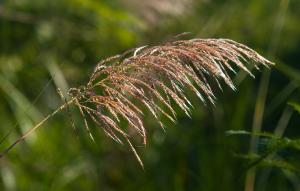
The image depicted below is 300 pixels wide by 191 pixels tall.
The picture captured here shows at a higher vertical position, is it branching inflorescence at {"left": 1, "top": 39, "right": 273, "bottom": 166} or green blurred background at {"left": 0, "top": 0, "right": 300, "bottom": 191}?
green blurred background at {"left": 0, "top": 0, "right": 300, "bottom": 191}

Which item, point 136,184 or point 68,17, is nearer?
point 136,184

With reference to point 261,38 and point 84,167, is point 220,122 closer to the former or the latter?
point 84,167

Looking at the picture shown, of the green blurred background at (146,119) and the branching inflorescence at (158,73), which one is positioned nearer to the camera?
the branching inflorescence at (158,73)

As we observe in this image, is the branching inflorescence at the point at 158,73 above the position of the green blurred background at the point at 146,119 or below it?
below

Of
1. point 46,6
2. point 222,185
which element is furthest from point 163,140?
point 46,6

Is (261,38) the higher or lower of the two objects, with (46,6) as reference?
lower

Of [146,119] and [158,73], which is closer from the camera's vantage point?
[158,73]

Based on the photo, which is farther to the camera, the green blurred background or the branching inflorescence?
the green blurred background

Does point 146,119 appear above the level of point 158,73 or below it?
above
